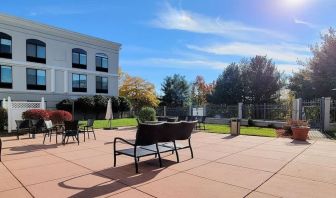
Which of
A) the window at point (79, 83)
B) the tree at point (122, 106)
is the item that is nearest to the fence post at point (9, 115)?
the window at point (79, 83)

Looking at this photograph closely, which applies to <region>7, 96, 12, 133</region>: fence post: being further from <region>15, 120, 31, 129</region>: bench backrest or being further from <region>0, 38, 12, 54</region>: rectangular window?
<region>0, 38, 12, 54</region>: rectangular window

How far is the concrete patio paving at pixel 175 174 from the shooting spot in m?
4.57


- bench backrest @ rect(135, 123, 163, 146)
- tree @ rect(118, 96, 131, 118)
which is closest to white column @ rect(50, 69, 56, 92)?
tree @ rect(118, 96, 131, 118)

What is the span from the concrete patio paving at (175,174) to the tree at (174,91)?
42.2 m

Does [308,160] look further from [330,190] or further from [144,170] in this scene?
[144,170]

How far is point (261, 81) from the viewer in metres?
36.9

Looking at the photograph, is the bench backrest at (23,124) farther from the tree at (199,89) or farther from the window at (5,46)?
the tree at (199,89)

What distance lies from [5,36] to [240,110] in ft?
73.6

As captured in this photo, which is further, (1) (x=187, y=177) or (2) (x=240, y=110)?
(2) (x=240, y=110)

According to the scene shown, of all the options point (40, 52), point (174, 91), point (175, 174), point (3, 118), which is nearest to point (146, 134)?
point (175, 174)

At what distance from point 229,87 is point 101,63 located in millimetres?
17303

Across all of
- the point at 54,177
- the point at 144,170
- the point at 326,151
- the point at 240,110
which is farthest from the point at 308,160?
the point at 240,110

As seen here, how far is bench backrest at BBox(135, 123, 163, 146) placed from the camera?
605 cm

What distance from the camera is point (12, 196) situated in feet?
14.4
